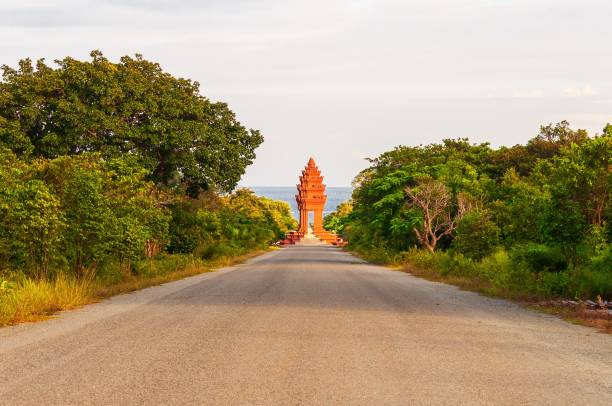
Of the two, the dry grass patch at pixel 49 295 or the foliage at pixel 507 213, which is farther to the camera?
the foliage at pixel 507 213

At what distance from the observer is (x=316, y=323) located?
42.1ft

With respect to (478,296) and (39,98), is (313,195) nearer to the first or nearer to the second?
(39,98)

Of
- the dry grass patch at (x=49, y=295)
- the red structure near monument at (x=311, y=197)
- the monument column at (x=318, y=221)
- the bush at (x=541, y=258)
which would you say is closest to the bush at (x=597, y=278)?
the bush at (x=541, y=258)

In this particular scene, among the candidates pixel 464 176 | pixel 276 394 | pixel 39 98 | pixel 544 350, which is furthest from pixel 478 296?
pixel 464 176

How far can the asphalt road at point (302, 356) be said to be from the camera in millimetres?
7242

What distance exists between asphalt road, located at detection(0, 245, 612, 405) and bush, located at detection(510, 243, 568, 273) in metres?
3.71

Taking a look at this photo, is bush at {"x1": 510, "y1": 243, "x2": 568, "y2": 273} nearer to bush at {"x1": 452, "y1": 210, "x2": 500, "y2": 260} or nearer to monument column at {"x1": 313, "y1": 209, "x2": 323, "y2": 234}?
bush at {"x1": 452, "y1": 210, "x2": 500, "y2": 260}

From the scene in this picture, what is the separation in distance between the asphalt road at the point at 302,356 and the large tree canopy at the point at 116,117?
16.7m

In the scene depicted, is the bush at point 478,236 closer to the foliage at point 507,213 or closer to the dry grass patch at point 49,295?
the foliage at point 507,213

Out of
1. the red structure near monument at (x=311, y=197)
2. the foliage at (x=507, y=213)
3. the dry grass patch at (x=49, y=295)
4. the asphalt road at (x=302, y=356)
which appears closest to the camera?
the asphalt road at (x=302, y=356)

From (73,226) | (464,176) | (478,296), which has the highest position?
(464,176)

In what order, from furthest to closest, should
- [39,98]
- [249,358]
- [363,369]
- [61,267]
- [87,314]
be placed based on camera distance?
[39,98] < [61,267] < [87,314] < [249,358] < [363,369]

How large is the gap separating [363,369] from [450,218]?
3338cm

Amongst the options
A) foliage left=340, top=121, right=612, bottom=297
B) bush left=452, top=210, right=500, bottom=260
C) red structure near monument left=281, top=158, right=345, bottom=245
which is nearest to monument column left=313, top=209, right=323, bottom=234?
red structure near monument left=281, top=158, right=345, bottom=245
